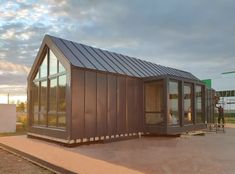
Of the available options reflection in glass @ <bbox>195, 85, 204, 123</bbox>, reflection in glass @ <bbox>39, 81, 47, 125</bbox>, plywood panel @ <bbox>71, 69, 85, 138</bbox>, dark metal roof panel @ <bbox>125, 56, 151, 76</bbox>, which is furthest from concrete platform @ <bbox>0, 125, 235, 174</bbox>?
reflection in glass @ <bbox>195, 85, 204, 123</bbox>

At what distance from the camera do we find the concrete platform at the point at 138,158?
727cm

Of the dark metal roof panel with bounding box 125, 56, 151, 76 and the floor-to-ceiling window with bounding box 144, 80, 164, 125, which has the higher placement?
the dark metal roof panel with bounding box 125, 56, 151, 76

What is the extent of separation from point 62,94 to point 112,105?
2141 mm

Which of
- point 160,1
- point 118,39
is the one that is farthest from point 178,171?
point 118,39

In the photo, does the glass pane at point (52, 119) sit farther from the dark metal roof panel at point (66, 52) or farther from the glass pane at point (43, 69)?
the dark metal roof panel at point (66, 52)

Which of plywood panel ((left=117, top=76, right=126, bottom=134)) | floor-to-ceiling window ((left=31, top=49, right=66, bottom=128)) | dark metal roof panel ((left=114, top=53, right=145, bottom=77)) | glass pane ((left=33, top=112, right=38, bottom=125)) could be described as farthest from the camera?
dark metal roof panel ((left=114, top=53, right=145, bottom=77))

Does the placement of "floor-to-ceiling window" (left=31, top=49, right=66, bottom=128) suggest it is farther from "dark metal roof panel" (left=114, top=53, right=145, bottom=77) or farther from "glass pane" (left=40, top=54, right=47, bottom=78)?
"dark metal roof panel" (left=114, top=53, right=145, bottom=77)

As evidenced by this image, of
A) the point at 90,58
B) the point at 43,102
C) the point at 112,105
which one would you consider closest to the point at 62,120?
the point at 112,105

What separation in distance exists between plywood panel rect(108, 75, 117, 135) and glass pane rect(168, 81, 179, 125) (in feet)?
8.70

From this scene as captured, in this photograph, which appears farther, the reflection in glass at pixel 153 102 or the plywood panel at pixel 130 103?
the reflection in glass at pixel 153 102

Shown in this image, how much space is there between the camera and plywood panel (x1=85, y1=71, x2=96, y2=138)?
1177cm

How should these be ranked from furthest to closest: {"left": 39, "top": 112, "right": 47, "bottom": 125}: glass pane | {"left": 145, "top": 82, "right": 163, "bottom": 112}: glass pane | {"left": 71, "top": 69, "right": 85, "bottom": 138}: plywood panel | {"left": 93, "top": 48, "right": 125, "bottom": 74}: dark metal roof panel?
1. {"left": 145, "top": 82, "right": 163, "bottom": 112}: glass pane
2. {"left": 93, "top": 48, "right": 125, "bottom": 74}: dark metal roof panel
3. {"left": 39, "top": 112, "right": 47, "bottom": 125}: glass pane
4. {"left": 71, "top": 69, "right": 85, "bottom": 138}: plywood panel

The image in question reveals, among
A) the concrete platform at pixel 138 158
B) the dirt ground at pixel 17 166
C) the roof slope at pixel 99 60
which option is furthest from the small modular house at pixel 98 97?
the dirt ground at pixel 17 166

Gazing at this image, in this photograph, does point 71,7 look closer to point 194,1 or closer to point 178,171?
point 194,1
